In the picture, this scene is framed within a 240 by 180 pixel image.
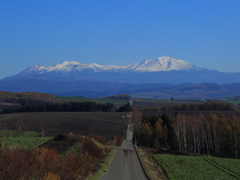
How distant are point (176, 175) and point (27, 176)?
15124 mm

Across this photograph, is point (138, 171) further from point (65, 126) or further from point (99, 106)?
point (99, 106)

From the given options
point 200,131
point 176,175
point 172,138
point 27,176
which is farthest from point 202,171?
point 172,138

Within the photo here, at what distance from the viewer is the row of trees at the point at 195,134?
2426 inches

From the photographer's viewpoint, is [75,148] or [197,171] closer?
[197,171]

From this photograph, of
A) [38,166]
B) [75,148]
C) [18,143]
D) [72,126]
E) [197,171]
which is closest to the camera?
[38,166]

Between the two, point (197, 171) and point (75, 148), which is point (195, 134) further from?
point (75, 148)

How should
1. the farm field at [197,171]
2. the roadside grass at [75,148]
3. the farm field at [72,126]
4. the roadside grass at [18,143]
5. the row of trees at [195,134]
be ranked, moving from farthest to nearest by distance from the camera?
the farm field at [72,126] → the row of trees at [195,134] → the roadside grass at [75,148] → the farm field at [197,171] → the roadside grass at [18,143]

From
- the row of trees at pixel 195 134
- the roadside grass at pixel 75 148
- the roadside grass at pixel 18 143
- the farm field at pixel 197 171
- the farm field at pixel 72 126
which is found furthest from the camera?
the farm field at pixel 72 126

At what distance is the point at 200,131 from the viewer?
71250mm

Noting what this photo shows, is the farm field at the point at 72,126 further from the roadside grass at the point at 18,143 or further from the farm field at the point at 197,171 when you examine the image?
the farm field at the point at 197,171

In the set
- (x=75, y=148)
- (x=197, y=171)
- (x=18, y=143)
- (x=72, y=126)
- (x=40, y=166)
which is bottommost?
(x=72, y=126)

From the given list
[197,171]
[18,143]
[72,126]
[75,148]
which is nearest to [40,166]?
[75,148]

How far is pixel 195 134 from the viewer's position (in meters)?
68.7

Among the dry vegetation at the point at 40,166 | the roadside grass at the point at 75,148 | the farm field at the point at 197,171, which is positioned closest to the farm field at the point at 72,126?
the farm field at the point at 197,171
